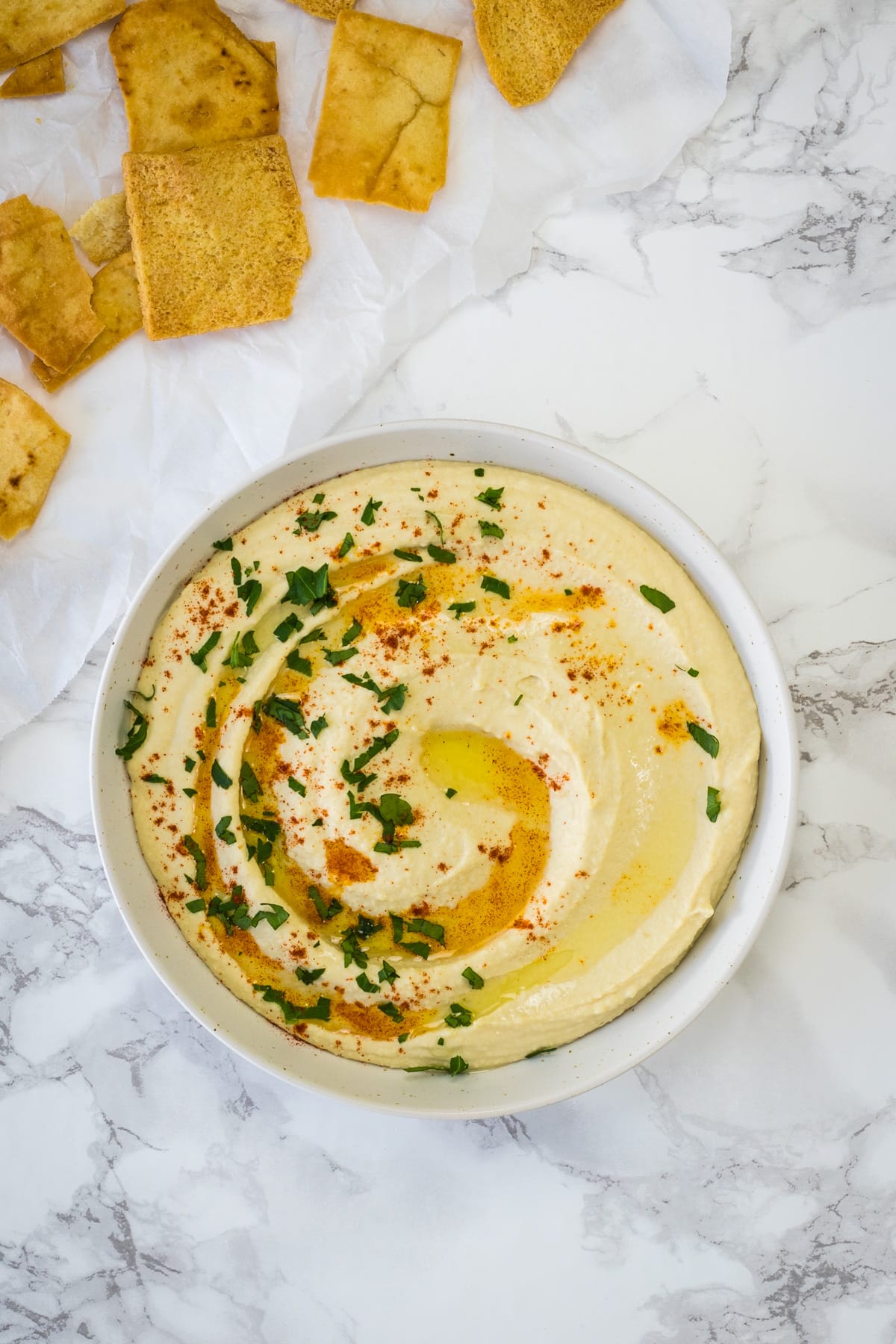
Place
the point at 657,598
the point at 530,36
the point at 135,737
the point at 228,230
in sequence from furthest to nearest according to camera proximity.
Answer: the point at 228,230 → the point at 530,36 → the point at 135,737 → the point at 657,598

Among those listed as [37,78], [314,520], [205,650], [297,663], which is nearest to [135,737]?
[205,650]

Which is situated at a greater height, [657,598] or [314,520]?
[314,520]

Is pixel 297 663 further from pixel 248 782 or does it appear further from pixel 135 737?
pixel 135 737

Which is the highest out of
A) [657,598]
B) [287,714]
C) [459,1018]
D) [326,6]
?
[326,6]

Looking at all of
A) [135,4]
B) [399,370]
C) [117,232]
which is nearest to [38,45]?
[135,4]

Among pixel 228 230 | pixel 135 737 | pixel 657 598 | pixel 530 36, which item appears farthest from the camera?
pixel 228 230

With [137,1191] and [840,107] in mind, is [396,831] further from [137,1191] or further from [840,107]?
[840,107]
